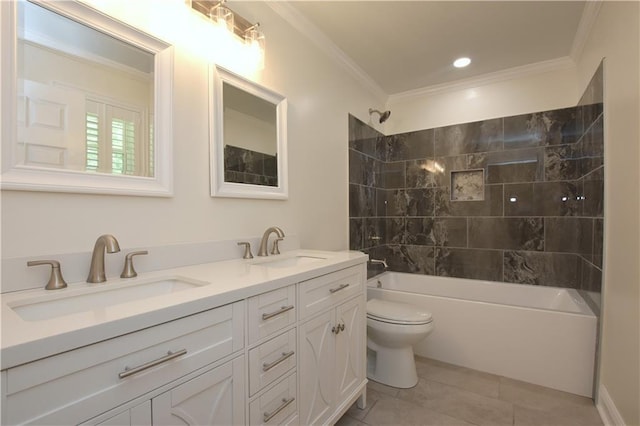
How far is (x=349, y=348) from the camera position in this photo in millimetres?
1597

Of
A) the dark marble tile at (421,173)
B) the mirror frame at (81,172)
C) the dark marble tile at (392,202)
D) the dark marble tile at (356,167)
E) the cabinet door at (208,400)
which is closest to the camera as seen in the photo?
the cabinet door at (208,400)

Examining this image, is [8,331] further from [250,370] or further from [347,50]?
[347,50]

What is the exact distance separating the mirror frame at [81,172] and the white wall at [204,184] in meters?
0.04

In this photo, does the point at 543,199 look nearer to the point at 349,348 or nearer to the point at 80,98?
the point at 349,348

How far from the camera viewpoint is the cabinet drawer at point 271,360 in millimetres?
1016

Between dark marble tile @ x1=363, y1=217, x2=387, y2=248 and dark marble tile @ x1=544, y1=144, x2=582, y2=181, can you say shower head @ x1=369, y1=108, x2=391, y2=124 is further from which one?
dark marble tile @ x1=544, y1=144, x2=582, y2=181

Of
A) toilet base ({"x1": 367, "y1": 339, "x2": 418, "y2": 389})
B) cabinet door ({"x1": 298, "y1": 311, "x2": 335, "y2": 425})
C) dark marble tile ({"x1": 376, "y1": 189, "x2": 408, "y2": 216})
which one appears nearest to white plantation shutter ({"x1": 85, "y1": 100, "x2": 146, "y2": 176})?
cabinet door ({"x1": 298, "y1": 311, "x2": 335, "y2": 425})

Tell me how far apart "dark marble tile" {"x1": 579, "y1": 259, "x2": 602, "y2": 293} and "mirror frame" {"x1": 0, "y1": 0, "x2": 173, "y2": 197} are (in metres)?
2.55

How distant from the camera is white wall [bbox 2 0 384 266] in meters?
0.98

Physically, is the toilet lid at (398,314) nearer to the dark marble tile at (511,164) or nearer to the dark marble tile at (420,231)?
the dark marble tile at (420,231)

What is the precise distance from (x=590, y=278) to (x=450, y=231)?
1.15m

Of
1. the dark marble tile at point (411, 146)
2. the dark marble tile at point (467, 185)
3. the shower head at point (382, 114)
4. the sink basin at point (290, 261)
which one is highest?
the shower head at point (382, 114)

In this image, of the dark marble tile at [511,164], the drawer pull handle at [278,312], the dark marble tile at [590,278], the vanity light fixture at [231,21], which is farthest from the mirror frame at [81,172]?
the dark marble tile at [511,164]

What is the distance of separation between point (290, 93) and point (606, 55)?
6.26 feet
